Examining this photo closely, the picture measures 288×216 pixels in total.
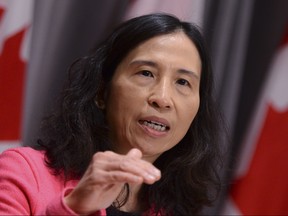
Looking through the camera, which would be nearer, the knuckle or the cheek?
the knuckle

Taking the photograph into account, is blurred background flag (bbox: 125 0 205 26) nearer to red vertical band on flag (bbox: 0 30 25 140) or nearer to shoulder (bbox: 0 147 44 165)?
red vertical band on flag (bbox: 0 30 25 140)

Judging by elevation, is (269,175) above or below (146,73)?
below

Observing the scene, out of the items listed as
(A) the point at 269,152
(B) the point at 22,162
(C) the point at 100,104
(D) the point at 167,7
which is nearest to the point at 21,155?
(B) the point at 22,162

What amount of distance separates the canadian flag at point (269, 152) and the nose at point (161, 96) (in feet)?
1.54

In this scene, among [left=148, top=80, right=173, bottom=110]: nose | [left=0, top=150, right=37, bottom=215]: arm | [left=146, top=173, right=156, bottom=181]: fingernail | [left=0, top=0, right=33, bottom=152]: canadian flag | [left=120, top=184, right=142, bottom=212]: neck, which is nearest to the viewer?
[left=146, top=173, right=156, bottom=181]: fingernail

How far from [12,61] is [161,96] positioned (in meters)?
0.44

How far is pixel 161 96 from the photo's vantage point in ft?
3.74

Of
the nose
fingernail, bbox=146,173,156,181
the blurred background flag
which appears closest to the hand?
fingernail, bbox=146,173,156,181

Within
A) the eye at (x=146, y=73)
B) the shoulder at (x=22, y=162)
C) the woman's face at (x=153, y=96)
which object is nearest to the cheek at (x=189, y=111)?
the woman's face at (x=153, y=96)

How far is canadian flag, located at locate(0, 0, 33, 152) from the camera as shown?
1376mm

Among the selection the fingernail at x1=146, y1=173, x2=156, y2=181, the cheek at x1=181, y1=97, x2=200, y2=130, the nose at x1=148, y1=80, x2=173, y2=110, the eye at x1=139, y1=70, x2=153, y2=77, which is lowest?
the cheek at x1=181, y1=97, x2=200, y2=130

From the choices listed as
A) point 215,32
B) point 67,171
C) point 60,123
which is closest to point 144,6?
point 215,32

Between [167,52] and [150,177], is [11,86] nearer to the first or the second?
[167,52]

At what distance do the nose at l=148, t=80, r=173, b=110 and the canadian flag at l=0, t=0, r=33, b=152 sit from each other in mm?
402
